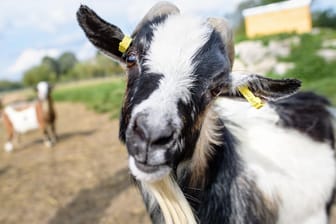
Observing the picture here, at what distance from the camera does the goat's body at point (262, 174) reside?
2.52 metres

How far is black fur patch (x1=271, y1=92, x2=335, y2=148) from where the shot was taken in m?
3.27

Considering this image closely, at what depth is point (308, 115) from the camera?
11.3 feet

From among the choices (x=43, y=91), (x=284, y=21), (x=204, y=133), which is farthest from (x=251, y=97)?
(x=284, y=21)

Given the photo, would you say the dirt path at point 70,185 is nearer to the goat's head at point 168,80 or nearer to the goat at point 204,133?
the goat at point 204,133

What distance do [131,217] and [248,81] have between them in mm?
3707

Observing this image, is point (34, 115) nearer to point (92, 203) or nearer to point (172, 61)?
point (92, 203)

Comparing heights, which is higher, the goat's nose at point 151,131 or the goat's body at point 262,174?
the goat's nose at point 151,131

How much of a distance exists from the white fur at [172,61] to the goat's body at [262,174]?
574 millimetres

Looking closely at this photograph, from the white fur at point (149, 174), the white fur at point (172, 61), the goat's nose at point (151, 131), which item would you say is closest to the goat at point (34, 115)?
the white fur at point (172, 61)

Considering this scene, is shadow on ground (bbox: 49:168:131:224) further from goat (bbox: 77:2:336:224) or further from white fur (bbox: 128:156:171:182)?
white fur (bbox: 128:156:171:182)

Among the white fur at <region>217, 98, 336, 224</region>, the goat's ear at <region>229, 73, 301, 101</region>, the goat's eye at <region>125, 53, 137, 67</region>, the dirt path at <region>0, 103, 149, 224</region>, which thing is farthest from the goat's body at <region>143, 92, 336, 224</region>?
the dirt path at <region>0, 103, 149, 224</region>

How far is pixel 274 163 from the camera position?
2908 mm

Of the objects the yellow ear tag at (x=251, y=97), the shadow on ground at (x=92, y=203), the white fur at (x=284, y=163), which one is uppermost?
the yellow ear tag at (x=251, y=97)

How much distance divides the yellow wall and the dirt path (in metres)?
10.2
